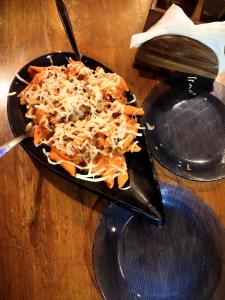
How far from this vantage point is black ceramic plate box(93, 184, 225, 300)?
853 millimetres

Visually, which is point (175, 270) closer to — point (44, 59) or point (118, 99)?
point (118, 99)

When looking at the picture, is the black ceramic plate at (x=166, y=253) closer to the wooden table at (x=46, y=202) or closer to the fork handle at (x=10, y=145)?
the wooden table at (x=46, y=202)

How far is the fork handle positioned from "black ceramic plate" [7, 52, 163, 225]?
2 centimetres

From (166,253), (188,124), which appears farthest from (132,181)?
(188,124)

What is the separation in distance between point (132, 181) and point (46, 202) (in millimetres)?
270

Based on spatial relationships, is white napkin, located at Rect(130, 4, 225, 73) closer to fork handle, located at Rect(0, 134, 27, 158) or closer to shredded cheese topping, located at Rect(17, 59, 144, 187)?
shredded cheese topping, located at Rect(17, 59, 144, 187)

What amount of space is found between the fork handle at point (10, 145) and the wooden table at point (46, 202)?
13 cm

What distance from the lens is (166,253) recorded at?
0.91 metres

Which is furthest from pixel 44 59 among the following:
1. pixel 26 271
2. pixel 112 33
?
pixel 26 271

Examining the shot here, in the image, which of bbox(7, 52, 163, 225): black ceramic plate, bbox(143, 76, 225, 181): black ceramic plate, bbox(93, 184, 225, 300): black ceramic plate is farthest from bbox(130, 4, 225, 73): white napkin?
bbox(93, 184, 225, 300): black ceramic plate

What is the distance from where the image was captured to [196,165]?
40.8 inches

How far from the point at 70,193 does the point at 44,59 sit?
450 millimetres

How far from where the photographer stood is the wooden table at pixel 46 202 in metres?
0.90

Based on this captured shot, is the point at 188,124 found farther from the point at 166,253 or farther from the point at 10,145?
the point at 10,145
